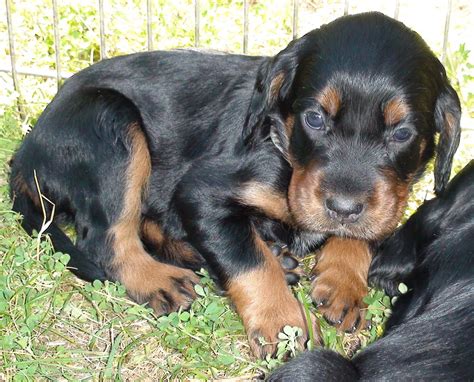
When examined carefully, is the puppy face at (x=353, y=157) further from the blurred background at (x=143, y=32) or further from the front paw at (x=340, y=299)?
the blurred background at (x=143, y=32)

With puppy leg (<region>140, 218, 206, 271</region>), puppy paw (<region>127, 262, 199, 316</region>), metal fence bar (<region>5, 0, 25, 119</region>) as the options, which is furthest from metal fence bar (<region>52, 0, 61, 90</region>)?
puppy paw (<region>127, 262, 199, 316</region>)

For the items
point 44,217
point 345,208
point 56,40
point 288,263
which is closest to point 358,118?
point 345,208

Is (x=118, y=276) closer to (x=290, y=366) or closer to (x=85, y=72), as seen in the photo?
(x=85, y=72)

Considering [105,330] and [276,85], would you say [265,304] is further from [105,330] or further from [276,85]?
[276,85]

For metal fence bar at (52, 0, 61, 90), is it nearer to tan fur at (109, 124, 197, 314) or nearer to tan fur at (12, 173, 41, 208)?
tan fur at (12, 173, 41, 208)

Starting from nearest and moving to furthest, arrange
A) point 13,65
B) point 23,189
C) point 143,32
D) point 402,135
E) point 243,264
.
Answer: point 402,135, point 243,264, point 23,189, point 13,65, point 143,32

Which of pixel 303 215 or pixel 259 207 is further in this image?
pixel 259 207

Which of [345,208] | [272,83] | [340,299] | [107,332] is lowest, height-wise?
[107,332]

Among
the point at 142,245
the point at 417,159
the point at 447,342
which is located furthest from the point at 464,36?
the point at 447,342
